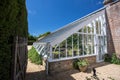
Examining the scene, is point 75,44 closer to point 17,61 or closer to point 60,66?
point 60,66

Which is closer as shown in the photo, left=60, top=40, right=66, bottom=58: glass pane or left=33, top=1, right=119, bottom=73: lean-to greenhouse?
left=33, top=1, right=119, bottom=73: lean-to greenhouse

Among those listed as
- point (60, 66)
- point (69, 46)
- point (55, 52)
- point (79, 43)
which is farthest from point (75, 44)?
point (60, 66)

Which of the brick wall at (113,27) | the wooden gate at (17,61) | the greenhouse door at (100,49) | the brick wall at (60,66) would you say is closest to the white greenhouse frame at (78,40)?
the greenhouse door at (100,49)

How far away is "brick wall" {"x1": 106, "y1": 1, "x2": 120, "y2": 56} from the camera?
9.16 metres

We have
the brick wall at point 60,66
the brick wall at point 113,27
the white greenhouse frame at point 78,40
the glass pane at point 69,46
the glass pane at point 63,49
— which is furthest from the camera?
the brick wall at point 113,27

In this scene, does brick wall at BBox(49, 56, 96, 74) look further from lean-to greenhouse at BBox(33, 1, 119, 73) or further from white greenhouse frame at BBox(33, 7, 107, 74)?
white greenhouse frame at BBox(33, 7, 107, 74)

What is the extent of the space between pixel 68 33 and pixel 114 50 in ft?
17.8

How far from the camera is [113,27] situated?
9547 mm

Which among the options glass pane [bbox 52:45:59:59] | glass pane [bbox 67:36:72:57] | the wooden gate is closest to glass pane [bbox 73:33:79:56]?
glass pane [bbox 67:36:72:57]

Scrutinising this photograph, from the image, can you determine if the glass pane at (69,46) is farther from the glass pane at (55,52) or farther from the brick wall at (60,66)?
the glass pane at (55,52)

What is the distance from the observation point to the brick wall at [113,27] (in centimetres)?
916

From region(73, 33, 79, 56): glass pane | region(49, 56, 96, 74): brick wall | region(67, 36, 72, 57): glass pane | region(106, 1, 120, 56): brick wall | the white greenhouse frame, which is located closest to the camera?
region(49, 56, 96, 74): brick wall

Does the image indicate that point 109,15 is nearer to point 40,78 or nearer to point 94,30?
point 94,30

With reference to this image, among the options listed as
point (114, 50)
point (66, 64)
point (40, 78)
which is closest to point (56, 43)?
point (66, 64)
